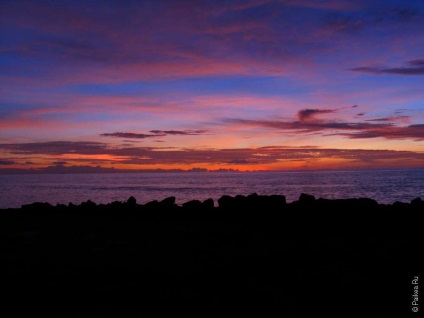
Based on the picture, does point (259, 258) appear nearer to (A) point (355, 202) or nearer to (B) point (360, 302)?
(B) point (360, 302)

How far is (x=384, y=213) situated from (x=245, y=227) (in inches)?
249

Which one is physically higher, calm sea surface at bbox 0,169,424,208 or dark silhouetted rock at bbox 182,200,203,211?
dark silhouetted rock at bbox 182,200,203,211

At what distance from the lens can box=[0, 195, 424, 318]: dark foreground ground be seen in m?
7.22

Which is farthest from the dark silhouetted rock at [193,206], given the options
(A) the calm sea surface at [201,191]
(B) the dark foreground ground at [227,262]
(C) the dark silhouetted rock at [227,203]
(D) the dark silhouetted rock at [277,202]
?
(A) the calm sea surface at [201,191]

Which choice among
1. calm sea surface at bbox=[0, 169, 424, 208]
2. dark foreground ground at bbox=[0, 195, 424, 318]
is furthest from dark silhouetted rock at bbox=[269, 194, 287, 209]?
calm sea surface at bbox=[0, 169, 424, 208]

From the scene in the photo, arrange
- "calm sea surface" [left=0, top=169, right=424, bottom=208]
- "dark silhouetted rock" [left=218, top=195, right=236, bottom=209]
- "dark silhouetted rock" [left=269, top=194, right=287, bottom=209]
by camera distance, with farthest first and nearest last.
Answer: "calm sea surface" [left=0, top=169, right=424, bottom=208]
"dark silhouetted rock" [left=218, top=195, right=236, bottom=209]
"dark silhouetted rock" [left=269, top=194, right=287, bottom=209]

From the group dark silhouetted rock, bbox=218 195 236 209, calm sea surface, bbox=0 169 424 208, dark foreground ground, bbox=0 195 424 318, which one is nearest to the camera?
dark foreground ground, bbox=0 195 424 318

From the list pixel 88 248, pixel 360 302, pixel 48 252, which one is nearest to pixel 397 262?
pixel 360 302

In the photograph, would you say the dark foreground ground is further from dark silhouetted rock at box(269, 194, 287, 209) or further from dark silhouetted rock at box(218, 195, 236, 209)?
dark silhouetted rock at box(218, 195, 236, 209)

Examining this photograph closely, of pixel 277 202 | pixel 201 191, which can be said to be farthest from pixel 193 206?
pixel 201 191

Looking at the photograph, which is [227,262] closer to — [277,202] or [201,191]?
[277,202]

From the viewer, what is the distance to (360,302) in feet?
24.2

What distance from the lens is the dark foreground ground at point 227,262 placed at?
7.22 m

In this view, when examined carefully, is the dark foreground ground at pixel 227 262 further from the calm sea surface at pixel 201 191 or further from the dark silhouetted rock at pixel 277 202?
the calm sea surface at pixel 201 191
